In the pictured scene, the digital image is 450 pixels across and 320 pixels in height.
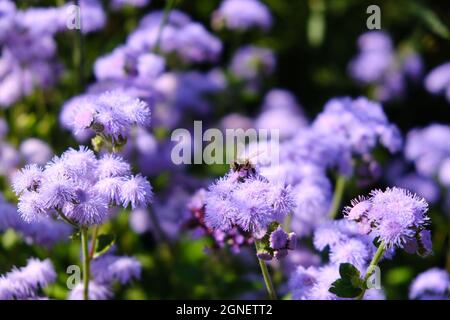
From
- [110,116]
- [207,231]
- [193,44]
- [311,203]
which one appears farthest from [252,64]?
[110,116]

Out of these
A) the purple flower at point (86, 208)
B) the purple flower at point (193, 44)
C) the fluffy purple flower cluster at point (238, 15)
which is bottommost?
the purple flower at point (86, 208)

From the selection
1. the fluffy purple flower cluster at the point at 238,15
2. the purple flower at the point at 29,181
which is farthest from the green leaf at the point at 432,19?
the purple flower at the point at 29,181

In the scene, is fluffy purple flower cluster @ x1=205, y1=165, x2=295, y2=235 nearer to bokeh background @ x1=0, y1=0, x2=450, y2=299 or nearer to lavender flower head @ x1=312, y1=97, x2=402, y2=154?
bokeh background @ x1=0, y1=0, x2=450, y2=299

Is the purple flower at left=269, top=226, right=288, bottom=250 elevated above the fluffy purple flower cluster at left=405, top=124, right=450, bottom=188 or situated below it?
below

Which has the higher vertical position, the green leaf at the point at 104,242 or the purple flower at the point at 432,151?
the purple flower at the point at 432,151

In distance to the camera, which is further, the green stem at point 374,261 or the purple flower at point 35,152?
the purple flower at point 35,152

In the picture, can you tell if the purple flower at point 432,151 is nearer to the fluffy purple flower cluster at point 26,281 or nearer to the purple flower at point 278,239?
the purple flower at point 278,239

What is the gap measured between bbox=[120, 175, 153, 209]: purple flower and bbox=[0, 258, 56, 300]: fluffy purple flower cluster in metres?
0.47

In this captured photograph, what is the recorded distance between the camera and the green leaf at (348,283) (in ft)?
6.12

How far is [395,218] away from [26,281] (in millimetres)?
1092

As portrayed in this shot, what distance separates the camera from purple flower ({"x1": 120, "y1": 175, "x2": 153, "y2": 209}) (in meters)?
1.80

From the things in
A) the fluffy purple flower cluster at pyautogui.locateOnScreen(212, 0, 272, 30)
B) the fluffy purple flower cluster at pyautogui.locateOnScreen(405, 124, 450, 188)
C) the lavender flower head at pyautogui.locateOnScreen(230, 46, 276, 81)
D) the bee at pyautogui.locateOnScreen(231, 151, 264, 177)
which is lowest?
the bee at pyautogui.locateOnScreen(231, 151, 264, 177)

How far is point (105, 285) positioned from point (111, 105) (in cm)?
63

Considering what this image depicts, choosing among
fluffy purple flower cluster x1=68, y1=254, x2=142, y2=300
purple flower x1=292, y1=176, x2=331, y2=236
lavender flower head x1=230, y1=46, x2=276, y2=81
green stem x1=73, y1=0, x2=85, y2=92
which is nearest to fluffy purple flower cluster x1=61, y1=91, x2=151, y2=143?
fluffy purple flower cluster x1=68, y1=254, x2=142, y2=300
